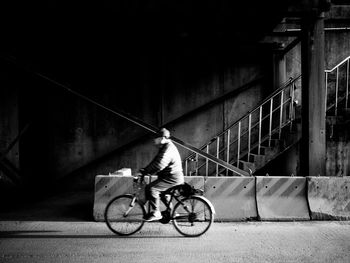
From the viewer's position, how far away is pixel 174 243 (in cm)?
626

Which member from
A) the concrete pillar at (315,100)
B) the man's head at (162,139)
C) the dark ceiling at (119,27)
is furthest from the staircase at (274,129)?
the dark ceiling at (119,27)

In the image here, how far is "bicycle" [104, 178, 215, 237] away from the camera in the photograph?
675 centimetres

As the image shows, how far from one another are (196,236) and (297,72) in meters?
8.74

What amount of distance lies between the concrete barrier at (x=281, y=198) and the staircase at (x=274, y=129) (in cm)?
71

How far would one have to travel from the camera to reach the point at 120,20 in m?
10.4

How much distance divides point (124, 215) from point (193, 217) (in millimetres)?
1386

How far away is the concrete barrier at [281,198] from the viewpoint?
7918 millimetres

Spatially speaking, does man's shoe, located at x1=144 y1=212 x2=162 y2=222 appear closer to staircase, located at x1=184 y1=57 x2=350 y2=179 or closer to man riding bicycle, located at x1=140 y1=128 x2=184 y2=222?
man riding bicycle, located at x1=140 y1=128 x2=184 y2=222

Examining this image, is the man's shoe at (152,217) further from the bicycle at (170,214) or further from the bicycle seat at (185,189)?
the bicycle seat at (185,189)


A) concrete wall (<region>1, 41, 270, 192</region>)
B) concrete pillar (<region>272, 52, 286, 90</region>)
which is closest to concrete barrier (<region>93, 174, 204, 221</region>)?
concrete wall (<region>1, 41, 270, 192</region>)

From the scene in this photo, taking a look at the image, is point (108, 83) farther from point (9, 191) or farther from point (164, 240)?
point (164, 240)

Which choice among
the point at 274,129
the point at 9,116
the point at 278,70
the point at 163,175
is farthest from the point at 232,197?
the point at 9,116

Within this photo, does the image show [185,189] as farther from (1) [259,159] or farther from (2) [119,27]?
(2) [119,27]

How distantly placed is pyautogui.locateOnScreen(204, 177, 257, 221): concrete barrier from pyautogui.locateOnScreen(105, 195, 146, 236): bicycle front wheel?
6.47 ft
